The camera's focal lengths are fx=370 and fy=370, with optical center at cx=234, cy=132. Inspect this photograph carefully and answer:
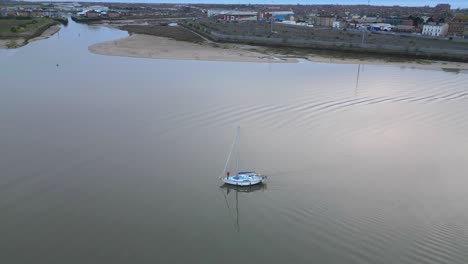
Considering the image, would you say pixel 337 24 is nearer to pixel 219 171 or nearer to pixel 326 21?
pixel 326 21

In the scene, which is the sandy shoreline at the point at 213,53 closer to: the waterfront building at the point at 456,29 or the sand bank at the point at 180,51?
the sand bank at the point at 180,51

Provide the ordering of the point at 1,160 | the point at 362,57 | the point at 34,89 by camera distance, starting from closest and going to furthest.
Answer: the point at 1,160 → the point at 34,89 → the point at 362,57

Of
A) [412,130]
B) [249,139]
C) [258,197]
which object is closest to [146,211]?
[258,197]

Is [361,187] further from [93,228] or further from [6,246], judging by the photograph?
[6,246]

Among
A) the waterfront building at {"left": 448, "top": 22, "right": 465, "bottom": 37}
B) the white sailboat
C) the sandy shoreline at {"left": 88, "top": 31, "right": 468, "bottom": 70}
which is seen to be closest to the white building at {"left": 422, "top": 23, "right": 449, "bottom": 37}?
the waterfront building at {"left": 448, "top": 22, "right": 465, "bottom": 37}

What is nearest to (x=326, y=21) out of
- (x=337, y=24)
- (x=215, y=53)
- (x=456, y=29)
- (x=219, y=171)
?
(x=337, y=24)

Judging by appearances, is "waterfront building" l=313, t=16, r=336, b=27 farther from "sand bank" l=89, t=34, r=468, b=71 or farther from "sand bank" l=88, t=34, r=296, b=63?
"sand bank" l=88, t=34, r=296, b=63

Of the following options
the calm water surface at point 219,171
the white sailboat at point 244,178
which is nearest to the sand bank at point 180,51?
the calm water surface at point 219,171
